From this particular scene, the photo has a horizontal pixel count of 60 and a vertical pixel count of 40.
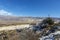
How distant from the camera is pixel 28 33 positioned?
16.0m

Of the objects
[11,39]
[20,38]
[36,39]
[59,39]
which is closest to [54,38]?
[59,39]

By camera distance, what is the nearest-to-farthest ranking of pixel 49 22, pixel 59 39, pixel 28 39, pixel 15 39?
1. pixel 59 39
2. pixel 28 39
3. pixel 15 39
4. pixel 49 22

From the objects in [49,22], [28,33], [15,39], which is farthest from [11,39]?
[49,22]

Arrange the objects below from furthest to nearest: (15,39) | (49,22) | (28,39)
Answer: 1. (49,22)
2. (15,39)
3. (28,39)

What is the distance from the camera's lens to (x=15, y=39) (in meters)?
16.8

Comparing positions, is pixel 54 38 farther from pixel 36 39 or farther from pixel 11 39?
pixel 11 39

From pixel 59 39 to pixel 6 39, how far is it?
549cm

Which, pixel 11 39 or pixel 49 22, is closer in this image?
pixel 11 39

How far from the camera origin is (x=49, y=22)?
29.5m

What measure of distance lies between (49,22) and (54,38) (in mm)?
15465

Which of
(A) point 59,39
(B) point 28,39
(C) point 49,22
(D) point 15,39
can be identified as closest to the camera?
(A) point 59,39

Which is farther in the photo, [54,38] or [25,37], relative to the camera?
[25,37]

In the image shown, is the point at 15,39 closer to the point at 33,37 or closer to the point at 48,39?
the point at 33,37

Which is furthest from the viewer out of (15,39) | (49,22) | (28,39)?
(49,22)
